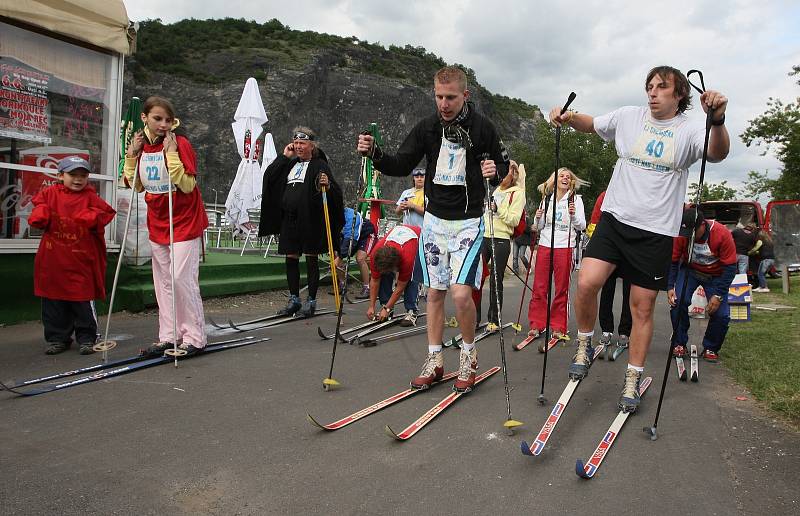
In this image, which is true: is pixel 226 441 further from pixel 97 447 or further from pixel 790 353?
pixel 790 353

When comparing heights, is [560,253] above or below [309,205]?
below

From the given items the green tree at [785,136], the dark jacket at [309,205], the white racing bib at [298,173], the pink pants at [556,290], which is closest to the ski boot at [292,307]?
the dark jacket at [309,205]

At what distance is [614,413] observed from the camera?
4.08 m

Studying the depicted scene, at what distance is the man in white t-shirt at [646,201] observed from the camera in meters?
4.02

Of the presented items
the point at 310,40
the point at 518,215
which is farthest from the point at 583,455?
the point at 310,40

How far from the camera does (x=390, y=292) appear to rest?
8523 mm

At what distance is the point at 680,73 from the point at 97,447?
168 inches

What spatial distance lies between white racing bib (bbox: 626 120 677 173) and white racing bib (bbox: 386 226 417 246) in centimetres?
337

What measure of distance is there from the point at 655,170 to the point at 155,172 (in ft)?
13.5

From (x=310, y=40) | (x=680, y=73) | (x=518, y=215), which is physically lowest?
(x=518, y=215)

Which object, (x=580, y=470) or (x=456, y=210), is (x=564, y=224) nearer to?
(x=456, y=210)

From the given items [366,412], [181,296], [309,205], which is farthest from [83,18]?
[366,412]

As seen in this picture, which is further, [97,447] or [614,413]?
[614,413]

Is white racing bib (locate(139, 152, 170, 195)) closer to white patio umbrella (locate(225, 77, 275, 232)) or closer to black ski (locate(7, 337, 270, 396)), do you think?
black ski (locate(7, 337, 270, 396))
